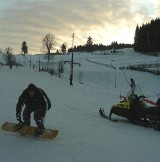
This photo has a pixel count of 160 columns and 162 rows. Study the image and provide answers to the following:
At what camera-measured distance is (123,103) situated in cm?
1367

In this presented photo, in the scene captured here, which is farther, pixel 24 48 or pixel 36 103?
pixel 24 48

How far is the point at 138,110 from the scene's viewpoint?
42.7 feet

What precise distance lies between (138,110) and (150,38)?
87.6m

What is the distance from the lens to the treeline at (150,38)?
9519 cm

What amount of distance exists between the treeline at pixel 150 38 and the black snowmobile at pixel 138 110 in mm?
83679

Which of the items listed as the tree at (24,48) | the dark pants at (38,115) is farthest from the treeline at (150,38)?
the dark pants at (38,115)

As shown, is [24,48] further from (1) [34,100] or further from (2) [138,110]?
(1) [34,100]

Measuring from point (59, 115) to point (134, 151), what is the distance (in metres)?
5.11

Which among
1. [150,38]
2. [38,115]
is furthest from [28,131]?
[150,38]

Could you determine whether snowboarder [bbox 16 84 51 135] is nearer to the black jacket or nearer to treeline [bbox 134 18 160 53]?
Answer: the black jacket

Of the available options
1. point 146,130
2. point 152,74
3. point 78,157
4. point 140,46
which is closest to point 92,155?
point 78,157

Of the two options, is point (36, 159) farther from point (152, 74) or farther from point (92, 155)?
point (152, 74)

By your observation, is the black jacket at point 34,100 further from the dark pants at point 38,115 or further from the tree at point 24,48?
the tree at point 24,48

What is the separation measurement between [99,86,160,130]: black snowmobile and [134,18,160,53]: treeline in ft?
275
